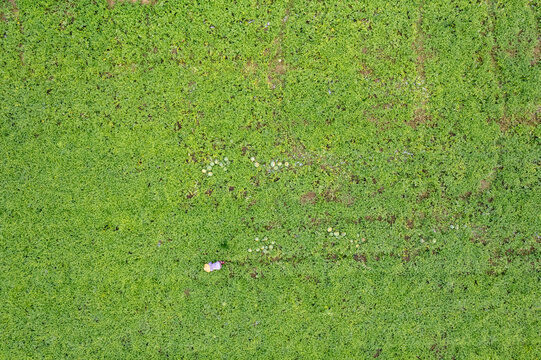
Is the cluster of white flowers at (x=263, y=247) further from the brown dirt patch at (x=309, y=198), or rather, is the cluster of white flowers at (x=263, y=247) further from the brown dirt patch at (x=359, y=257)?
the brown dirt patch at (x=359, y=257)

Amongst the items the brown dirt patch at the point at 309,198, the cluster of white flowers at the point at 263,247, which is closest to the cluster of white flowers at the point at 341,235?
the brown dirt patch at the point at 309,198

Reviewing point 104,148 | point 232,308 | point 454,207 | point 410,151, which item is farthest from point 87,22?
point 454,207

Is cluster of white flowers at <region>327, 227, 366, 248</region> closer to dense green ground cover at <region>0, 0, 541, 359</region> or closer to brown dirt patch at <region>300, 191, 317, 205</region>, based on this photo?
dense green ground cover at <region>0, 0, 541, 359</region>

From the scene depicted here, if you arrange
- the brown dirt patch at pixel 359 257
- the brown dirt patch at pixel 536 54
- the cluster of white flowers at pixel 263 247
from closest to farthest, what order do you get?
the cluster of white flowers at pixel 263 247 < the brown dirt patch at pixel 359 257 < the brown dirt patch at pixel 536 54

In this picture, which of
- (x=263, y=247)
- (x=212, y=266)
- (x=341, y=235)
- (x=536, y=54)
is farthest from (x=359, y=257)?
(x=536, y=54)

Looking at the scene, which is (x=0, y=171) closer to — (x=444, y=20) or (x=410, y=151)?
(x=410, y=151)

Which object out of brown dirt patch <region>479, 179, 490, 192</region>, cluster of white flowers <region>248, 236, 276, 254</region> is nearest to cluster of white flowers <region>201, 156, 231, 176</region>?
cluster of white flowers <region>248, 236, 276, 254</region>
